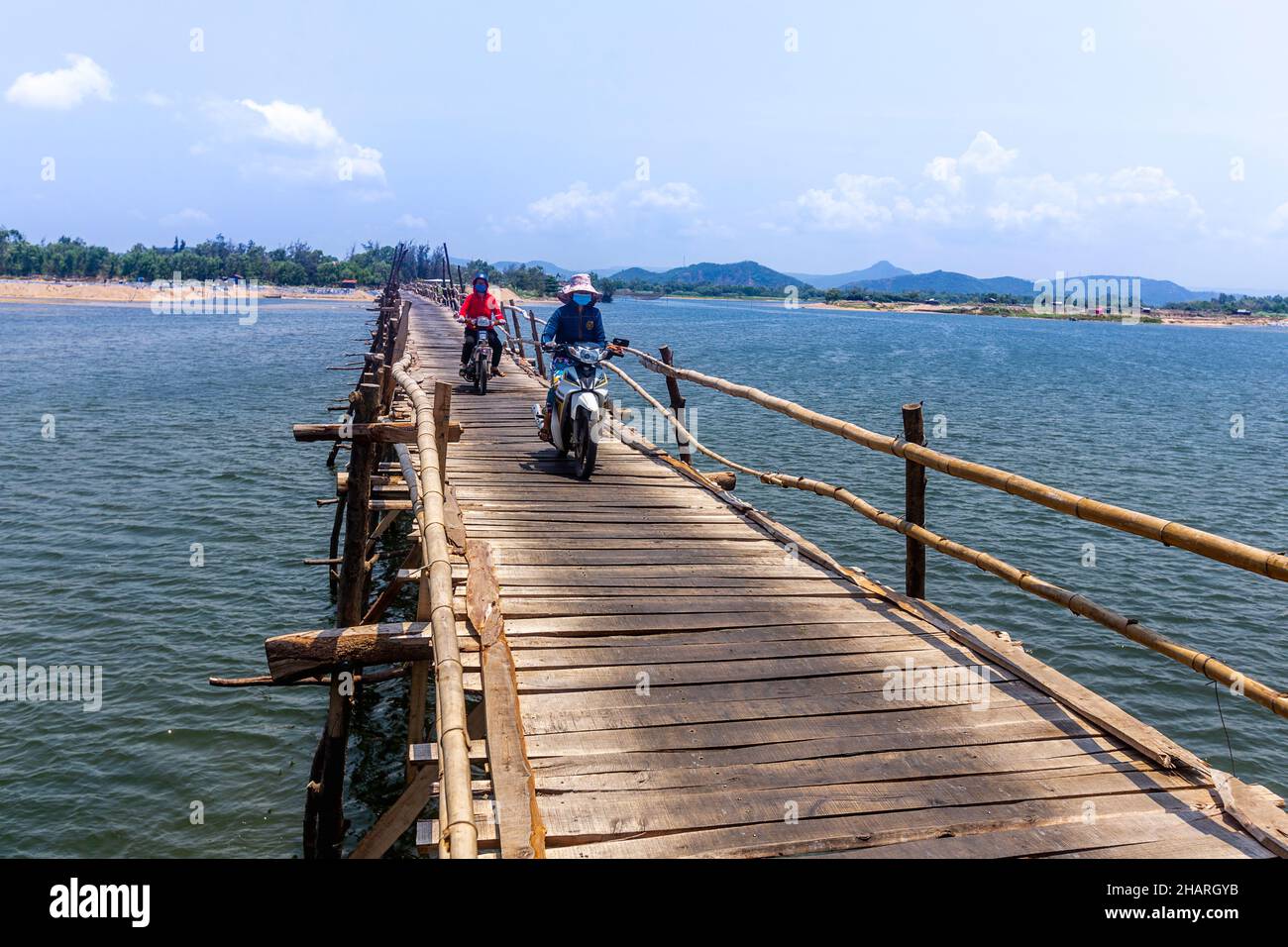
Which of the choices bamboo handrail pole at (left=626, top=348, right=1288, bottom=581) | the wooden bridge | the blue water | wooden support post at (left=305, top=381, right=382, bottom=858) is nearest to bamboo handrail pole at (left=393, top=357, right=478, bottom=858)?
the wooden bridge

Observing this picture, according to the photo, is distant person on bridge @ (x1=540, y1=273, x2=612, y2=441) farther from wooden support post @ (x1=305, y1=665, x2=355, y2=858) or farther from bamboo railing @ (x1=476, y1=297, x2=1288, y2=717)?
wooden support post @ (x1=305, y1=665, x2=355, y2=858)

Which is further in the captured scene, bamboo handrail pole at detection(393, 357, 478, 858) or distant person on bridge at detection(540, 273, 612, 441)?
distant person on bridge at detection(540, 273, 612, 441)

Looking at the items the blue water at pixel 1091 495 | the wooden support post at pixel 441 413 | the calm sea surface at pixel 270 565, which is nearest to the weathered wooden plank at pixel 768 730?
the wooden support post at pixel 441 413

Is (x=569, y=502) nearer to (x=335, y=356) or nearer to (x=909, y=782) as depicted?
(x=909, y=782)

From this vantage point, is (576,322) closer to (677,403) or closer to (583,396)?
(583,396)

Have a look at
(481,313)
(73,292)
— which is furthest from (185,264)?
(481,313)

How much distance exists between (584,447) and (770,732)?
213 inches

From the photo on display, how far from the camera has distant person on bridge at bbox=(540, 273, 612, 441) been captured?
32.2ft

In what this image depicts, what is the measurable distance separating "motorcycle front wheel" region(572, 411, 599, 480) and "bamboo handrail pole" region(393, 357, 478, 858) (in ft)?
11.2

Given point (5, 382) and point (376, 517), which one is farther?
point (5, 382)

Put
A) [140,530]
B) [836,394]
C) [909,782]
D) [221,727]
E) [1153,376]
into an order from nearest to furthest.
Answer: [909,782] < [221,727] < [140,530] < [836,394] < [1153,376]
